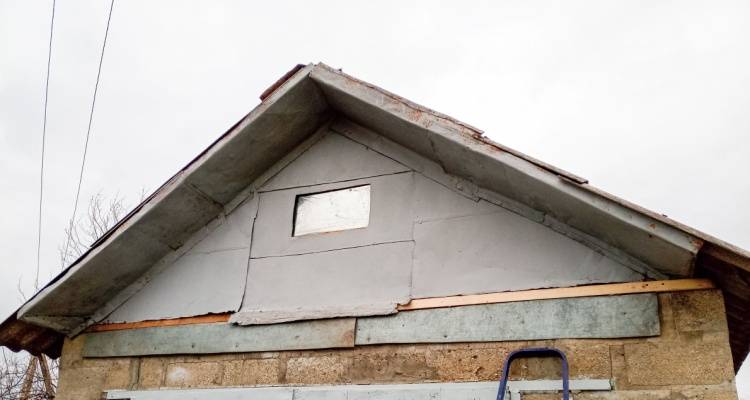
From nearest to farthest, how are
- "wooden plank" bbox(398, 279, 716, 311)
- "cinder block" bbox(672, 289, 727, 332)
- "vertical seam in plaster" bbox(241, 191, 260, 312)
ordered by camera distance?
"cinder block" bbox(672, 289, 727, 332)
"wooden plank" bbox(398, 279, 716, 311)
"vertical seam in plaster" bbox(241, 191, 260, 312)

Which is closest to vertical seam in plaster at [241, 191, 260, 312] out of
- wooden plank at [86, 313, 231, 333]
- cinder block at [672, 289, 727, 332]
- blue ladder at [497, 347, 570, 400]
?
wooden plank at [86, 313, 231, 333]

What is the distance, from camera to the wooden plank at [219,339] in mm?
5340

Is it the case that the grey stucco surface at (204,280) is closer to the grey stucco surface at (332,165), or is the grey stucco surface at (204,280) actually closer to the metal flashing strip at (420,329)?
the metal flashing strip at (420,329)

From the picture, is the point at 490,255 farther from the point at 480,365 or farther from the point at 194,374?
the point at 194,374

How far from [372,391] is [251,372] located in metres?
1.11

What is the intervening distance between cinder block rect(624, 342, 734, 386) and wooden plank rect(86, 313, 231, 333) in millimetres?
3224

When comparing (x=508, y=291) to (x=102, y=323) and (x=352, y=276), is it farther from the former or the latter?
(x=102, y=323)

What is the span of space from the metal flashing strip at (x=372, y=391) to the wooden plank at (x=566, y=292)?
57 cm

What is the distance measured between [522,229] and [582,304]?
0.72 m

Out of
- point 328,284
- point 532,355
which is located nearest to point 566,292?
point 532,355

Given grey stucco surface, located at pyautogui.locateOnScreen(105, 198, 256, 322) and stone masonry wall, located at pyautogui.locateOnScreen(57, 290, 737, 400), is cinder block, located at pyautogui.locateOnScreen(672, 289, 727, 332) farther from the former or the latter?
grey stucco surface, located at pyautogui.locateOnScreen(105, 198, 256, 322)

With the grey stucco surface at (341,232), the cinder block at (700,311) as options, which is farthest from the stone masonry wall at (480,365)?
the grey stucco surface at (341,232)

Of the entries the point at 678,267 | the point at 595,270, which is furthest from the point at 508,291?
the point at 678,267

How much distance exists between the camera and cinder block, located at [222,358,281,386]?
544cm
